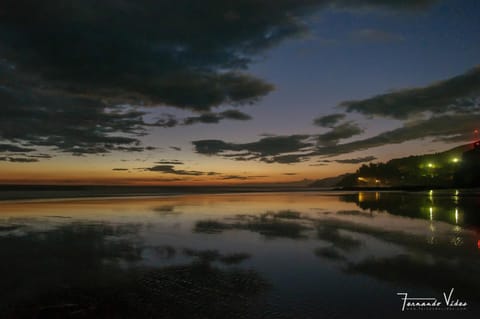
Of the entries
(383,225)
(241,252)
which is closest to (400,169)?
(383,225)


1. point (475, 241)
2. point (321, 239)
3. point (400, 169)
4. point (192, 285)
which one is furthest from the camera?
point (400, 169)

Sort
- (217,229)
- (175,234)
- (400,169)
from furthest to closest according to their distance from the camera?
(400,169), (217,229), (175,234)

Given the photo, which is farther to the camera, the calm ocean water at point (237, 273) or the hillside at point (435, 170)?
the hillside at point (435, 170)

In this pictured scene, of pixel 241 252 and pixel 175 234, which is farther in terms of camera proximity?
pixel 175 234

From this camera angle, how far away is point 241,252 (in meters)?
13.1

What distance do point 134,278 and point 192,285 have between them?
2132mm

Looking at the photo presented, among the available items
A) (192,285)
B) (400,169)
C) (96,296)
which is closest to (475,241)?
(192,285)

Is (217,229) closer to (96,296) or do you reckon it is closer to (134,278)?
(134,278)

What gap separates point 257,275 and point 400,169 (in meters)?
182

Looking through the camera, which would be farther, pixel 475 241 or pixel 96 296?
pixel 475 241

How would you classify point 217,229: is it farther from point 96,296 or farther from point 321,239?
point 96,296

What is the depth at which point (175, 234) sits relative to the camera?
1770 centimetres

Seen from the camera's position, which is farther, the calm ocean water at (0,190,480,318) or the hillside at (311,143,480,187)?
the hillside at (311,143,480,187)

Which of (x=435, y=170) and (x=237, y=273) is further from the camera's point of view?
(x=435, y=170)
